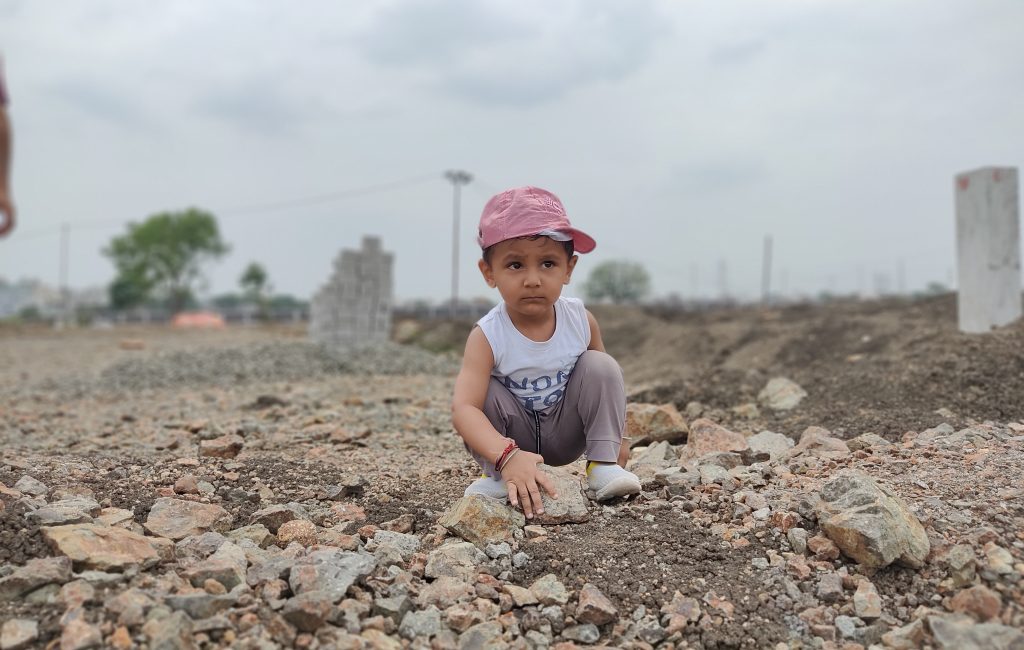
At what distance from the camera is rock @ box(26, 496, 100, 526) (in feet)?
7.04

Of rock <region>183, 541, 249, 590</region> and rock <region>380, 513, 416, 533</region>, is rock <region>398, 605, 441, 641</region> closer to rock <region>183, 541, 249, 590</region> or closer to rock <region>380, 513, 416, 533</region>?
rock <region>183, 541, 249, 590</region>

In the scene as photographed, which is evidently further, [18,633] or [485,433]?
[485,433]

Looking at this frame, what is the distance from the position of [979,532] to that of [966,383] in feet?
8.43

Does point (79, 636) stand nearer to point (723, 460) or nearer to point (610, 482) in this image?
point (610, 482)

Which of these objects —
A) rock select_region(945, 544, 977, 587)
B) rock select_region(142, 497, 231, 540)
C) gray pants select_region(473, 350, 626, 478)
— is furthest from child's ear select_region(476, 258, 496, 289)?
rock select_region(945, 544, 977, 587)

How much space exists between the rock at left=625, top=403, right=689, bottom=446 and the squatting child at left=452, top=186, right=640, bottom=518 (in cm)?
103

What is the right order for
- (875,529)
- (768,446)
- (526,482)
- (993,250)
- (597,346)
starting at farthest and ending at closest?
(993,250)
(768,446)
(597,346)
(526,482)
(875,529)

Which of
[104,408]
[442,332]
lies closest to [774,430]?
[104,408]

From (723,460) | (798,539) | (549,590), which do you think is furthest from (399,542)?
(723,460)

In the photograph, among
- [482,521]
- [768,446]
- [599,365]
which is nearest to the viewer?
[482,521]

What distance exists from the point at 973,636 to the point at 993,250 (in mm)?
6297

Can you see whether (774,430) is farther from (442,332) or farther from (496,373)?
(442,332)

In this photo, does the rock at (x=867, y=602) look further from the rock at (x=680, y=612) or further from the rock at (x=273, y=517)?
the rock at (x=273, y=517)

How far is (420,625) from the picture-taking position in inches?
72.4
